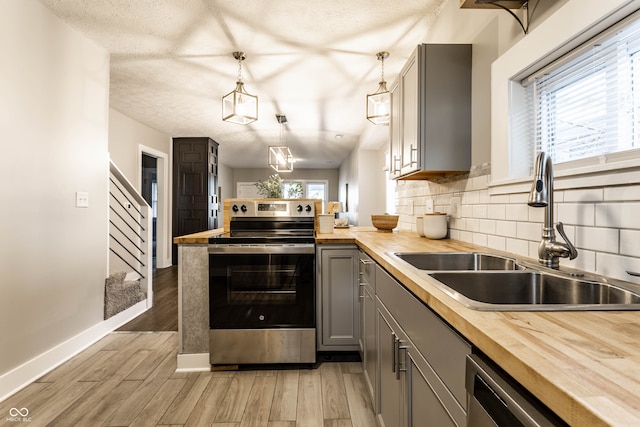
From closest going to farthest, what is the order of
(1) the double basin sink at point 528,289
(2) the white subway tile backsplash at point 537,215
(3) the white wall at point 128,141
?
(1) the double basin sink at point 528,289, (2) the white subway tile backsplash at point 537,215, (3) the white wall at point 128,141

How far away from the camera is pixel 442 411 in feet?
2.48

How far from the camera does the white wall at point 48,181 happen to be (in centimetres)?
194

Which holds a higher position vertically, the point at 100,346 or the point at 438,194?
the point at 438,194

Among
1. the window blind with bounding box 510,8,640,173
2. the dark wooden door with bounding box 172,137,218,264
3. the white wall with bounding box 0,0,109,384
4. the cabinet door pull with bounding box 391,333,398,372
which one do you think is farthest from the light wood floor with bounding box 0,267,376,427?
the dark wooden door with bounding box 172,137,218,264

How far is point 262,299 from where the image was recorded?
2.16 metres

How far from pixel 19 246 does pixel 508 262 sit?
9.12ft

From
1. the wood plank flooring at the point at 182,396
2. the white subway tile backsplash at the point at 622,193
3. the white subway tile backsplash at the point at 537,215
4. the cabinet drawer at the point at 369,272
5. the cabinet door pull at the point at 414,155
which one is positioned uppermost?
the cabinet door pull at the point at 414,155

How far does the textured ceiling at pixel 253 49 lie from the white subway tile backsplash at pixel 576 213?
1.82 m

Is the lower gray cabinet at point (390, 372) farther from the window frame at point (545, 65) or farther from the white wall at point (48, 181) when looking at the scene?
the white wall at point (48, 181)

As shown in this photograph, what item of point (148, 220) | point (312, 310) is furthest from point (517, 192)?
point (148, 220)

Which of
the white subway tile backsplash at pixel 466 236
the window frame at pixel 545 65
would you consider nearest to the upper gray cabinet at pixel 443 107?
the window frame at pixel 545 65

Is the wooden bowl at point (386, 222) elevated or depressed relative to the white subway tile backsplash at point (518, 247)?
elevated

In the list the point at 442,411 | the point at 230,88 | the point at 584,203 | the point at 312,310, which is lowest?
the point at 312,310

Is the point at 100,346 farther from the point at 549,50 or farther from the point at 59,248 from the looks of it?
the point at 549,50
